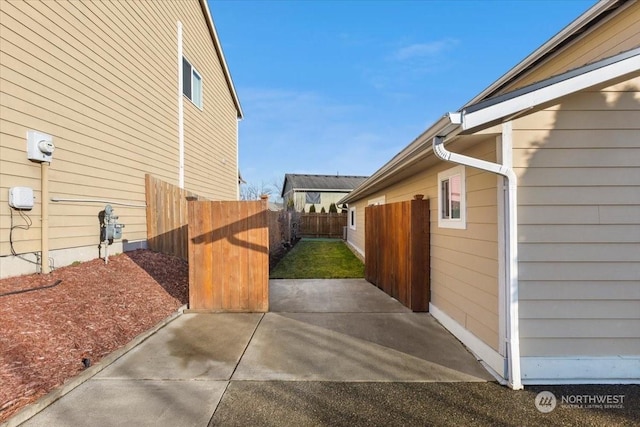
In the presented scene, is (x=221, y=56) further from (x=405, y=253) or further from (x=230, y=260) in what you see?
(x=405, y=253)

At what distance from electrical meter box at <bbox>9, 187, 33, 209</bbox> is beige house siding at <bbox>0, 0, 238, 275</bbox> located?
8 centimetres

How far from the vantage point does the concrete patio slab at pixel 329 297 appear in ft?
17.9

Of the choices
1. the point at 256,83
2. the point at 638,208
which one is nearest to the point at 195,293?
the point at 638,208

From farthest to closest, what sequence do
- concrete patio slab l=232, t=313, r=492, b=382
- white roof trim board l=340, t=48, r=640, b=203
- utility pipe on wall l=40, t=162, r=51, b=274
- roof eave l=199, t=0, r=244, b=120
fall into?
1. roof eave l=199, t=0, r=244, b=120
2. utility pipe on wall l=40, t=162, r=51, b=274
3. concrete patio slab l=232, t=313, r=492, b=382
4. white roof trim board l=340, t=48, r=640, b=203

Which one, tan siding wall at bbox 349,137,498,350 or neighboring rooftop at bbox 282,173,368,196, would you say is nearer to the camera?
tan siding wall at bbox 349,137,498,350

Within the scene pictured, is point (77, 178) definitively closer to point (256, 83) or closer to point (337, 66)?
point (337, 66)

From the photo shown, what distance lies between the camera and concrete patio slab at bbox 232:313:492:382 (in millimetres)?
3176

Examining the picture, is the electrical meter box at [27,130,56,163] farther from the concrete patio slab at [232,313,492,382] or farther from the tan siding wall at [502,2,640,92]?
the tan siding wall at [502,2,640,92]

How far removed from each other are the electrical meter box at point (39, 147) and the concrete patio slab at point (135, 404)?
3.26m

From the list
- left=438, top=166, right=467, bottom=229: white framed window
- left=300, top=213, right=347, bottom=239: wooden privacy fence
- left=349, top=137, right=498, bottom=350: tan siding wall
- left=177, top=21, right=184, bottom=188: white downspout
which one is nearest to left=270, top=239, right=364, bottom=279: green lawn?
left=177, top=21, right=184, bottom=188: white downspout

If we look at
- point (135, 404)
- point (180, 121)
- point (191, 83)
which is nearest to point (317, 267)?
point (180, 121)

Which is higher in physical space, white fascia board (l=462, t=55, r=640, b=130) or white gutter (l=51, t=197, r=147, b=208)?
white fascia board (l=462, t=55, r=640, b=130)

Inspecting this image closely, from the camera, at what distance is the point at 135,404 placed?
2.66 meters

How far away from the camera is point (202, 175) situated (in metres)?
10.7
